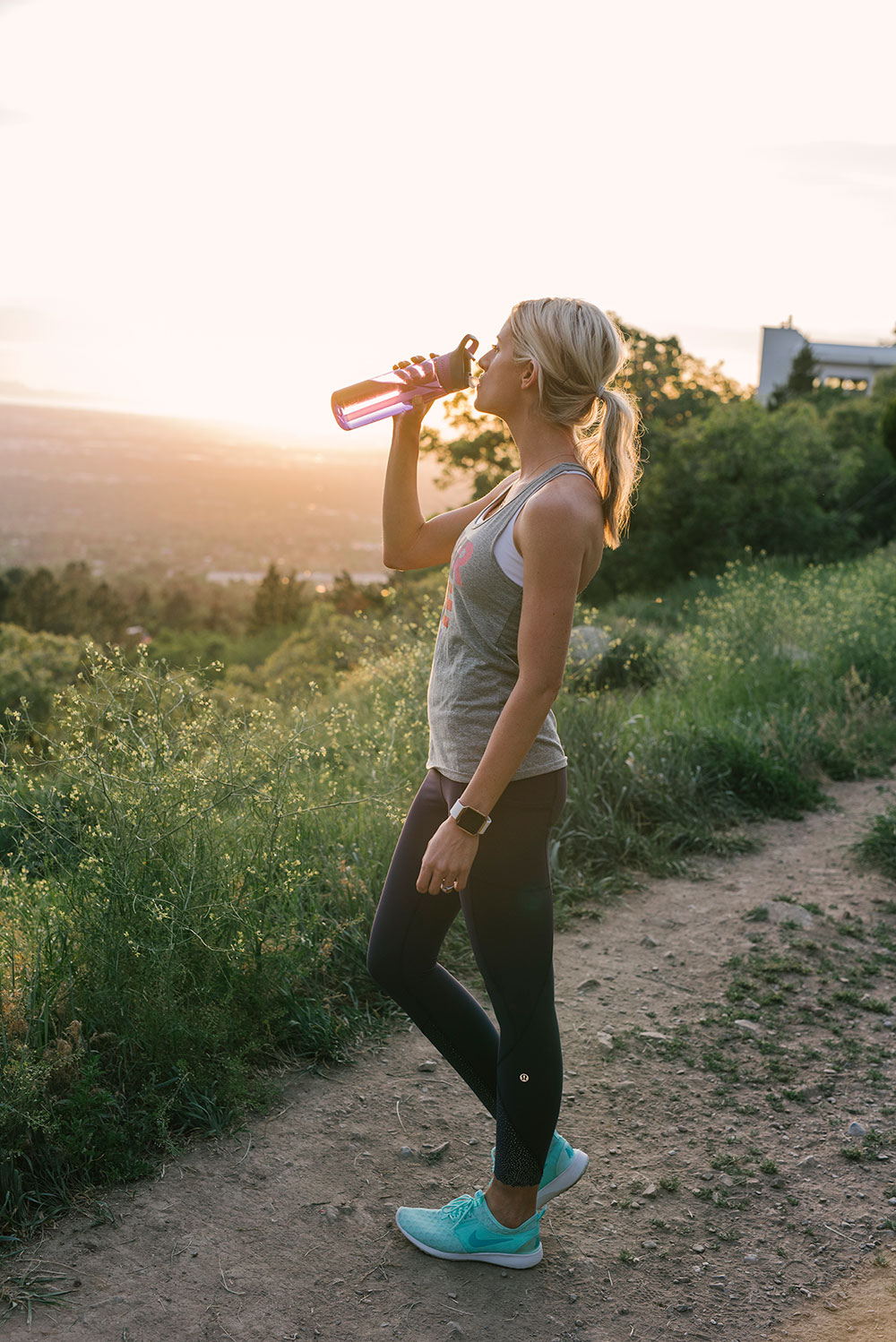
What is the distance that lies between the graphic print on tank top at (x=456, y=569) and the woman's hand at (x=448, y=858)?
44 centimetres

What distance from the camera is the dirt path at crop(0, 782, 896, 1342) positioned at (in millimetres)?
2109

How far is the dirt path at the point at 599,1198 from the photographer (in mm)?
2109

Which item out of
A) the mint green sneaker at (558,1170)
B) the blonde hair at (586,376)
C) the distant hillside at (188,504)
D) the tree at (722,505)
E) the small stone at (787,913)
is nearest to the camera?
the blonde hair at (586,376)

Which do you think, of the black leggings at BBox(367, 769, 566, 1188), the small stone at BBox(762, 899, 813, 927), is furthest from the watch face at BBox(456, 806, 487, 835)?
the small stone at BBox(762, 899, 813, 927)

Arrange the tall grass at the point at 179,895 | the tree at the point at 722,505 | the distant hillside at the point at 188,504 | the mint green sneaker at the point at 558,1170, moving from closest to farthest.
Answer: the mint green sneaker at the point at 558,1170 → the tall grass at the point at 179,895 → the tree at the point at 722,505 → the distant hillside at the point at 188,504

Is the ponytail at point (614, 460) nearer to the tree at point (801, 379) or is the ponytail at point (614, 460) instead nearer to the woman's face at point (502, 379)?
the woman's face at point (502, 379)

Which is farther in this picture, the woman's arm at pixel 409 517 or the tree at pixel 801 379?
the tree at pixel 801 379

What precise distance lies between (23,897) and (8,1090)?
0.63m

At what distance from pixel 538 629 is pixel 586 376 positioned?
514 mm

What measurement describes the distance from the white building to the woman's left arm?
57.8 m

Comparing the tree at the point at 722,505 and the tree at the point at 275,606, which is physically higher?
the tree at the point at 722,505

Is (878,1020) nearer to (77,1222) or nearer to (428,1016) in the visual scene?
(428,1016)

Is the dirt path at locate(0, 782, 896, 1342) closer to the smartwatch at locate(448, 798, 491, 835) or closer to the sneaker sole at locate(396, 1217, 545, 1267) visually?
the sneaker sole at locate(396, 1217, 545, 1267)

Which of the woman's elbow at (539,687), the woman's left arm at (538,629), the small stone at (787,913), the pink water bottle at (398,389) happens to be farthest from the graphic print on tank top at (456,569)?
the small stone at (787,913)
